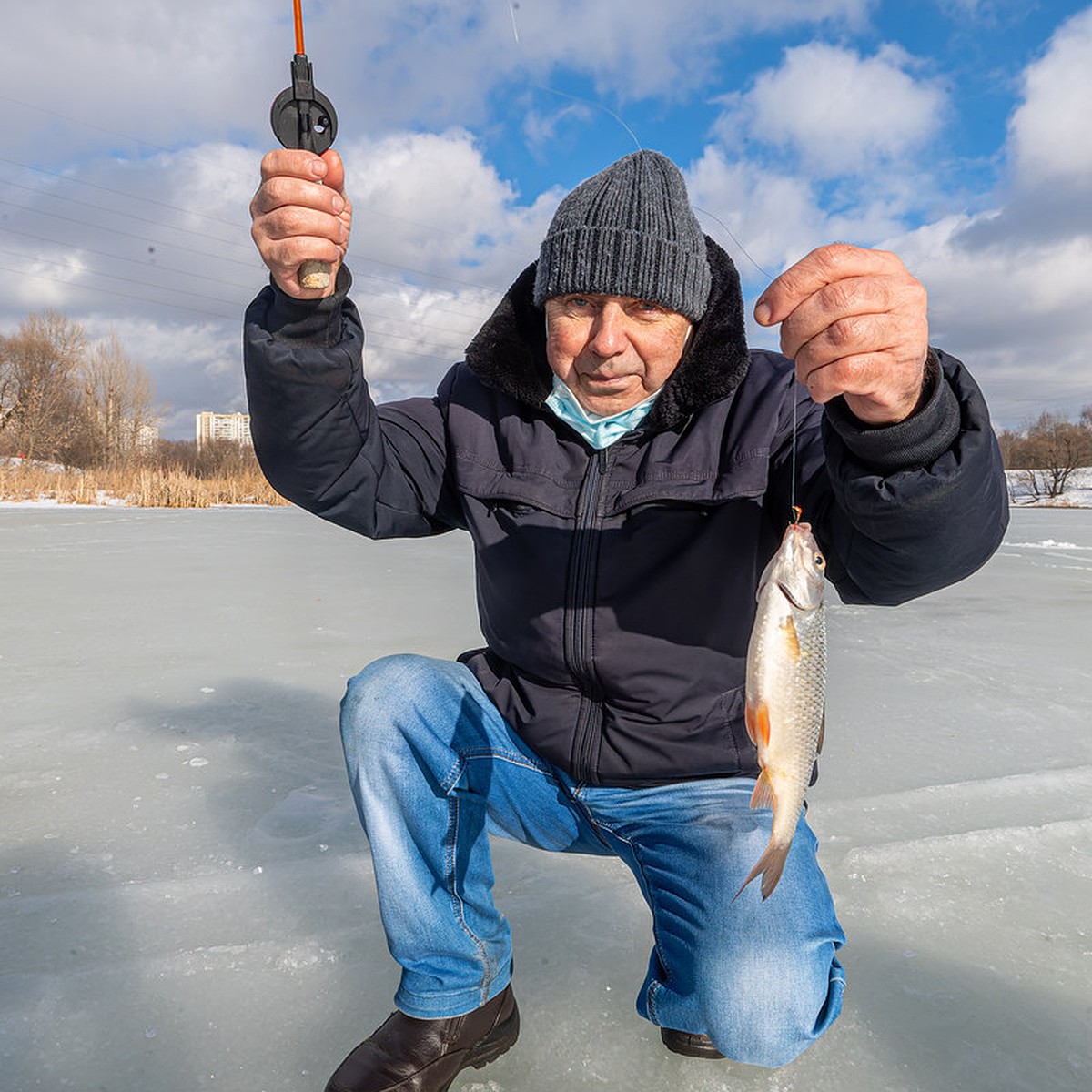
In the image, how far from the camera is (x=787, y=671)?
125cm

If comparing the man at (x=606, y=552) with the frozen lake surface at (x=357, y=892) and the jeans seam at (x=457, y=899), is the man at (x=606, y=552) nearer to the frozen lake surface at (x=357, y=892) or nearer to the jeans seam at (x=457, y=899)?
the jeans seam at (x=457, y=899)

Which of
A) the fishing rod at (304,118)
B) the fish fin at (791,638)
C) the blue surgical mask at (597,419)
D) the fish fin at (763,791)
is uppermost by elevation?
the fishing rod at (304,118)

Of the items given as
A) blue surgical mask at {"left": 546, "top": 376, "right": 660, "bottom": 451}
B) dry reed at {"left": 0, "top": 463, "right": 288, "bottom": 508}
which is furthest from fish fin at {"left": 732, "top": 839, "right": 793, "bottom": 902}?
dry reed at {"left": 0, "top": 463, "right": 288, "bottom": 508}

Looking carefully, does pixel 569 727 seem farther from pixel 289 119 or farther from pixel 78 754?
pixel 78 754

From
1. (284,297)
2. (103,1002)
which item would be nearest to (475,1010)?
(103,1002)

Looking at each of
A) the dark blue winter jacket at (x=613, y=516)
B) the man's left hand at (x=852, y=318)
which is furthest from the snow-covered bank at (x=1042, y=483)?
the man's left hand at (x=852, y=318)

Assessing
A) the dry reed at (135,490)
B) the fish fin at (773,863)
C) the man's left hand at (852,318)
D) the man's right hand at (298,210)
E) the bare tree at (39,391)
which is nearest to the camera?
the man's left hand at (852,318)

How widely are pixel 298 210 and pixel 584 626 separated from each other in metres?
0.97

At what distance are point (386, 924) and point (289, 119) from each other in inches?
60.1

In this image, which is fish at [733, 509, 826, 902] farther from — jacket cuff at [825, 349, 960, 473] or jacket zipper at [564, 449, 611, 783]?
jacket zipper at [564, 449, 611, 783]

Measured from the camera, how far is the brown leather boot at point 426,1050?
151 cm

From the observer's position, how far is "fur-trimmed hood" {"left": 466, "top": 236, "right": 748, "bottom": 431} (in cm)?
190

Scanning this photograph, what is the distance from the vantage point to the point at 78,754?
2893 millimetres

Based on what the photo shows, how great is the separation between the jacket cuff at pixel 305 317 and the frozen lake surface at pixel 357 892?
1.31 meters
